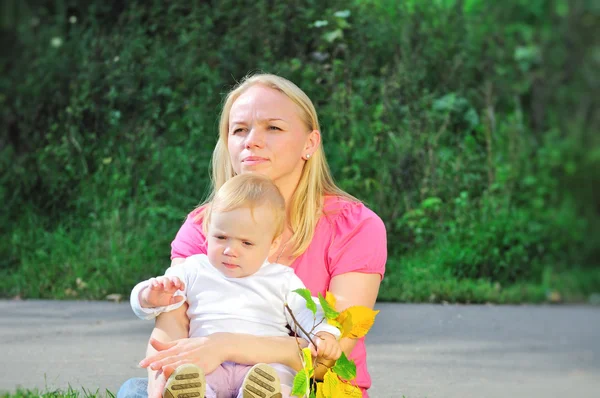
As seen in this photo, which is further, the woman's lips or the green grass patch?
the green grass patch

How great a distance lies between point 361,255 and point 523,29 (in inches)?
200

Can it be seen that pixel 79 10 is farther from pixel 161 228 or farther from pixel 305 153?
pixel 305 153

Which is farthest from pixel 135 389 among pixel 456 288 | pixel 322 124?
pixel 322 124

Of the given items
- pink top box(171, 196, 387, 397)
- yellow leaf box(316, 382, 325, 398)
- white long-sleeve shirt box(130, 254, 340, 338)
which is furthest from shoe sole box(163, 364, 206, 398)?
pink top box(171, 196, 387, 397)

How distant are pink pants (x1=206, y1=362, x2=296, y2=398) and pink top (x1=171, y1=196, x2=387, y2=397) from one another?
357mm

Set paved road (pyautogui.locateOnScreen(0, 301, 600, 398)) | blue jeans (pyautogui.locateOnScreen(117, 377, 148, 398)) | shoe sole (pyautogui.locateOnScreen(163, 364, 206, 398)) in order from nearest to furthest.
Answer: shoe sole (pyautogui.locateOnScreen(163, 364, 206, 398)), blue jeans (pyautogui.locateOnScreen(117, 377, 148, 398)), paved road (pyautogui.locateOnScreen(0, 301, 600, 398))

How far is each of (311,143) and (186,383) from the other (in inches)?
36.3

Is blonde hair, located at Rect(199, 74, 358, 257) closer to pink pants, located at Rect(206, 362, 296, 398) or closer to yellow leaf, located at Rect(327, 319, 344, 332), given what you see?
yellow leaf, located at Rect(327, 319, 344, 332)

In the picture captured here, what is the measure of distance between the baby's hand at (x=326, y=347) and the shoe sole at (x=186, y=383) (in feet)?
1.08

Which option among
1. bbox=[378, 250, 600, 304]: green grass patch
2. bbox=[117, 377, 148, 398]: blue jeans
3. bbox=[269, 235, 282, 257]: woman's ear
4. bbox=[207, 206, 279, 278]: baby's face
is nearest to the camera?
bbox=[207, 206, 279, 278]: baby's face

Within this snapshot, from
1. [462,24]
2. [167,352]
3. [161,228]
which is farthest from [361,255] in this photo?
[462,24]

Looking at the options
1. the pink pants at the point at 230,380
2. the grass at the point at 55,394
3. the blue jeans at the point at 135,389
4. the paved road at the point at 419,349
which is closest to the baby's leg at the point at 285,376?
the pink pants at the point at 230,380

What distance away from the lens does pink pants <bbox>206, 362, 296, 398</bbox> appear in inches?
97.1

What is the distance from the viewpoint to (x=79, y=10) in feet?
A: 25.5
